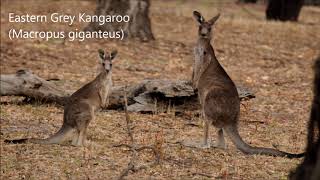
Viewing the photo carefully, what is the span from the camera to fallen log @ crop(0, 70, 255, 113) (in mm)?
8875

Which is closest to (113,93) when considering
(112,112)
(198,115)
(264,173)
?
(112,112)

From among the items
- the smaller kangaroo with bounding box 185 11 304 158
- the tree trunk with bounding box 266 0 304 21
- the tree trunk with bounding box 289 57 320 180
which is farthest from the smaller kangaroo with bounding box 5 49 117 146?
the tree trunk with bounding box 266 0 304 21

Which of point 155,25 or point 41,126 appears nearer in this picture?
point 41,126

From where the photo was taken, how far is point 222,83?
729cm

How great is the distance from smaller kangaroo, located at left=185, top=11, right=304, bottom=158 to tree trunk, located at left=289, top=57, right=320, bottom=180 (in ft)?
8.18

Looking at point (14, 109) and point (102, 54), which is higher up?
point (102, 54)

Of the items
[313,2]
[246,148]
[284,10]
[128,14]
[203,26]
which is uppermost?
[313,2]

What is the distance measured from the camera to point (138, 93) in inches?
360

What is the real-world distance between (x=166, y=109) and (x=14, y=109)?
1.82 meters

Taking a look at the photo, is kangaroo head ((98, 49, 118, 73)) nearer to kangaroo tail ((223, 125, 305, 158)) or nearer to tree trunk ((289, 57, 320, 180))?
kangaroo tail ((223, 125, 305, 158))

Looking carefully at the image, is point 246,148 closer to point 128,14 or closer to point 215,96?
point 215,96

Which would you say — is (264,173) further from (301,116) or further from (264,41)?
(264,41)

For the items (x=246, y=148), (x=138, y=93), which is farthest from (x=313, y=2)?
(x=246, y=148)

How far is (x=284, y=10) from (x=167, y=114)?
11141mm
